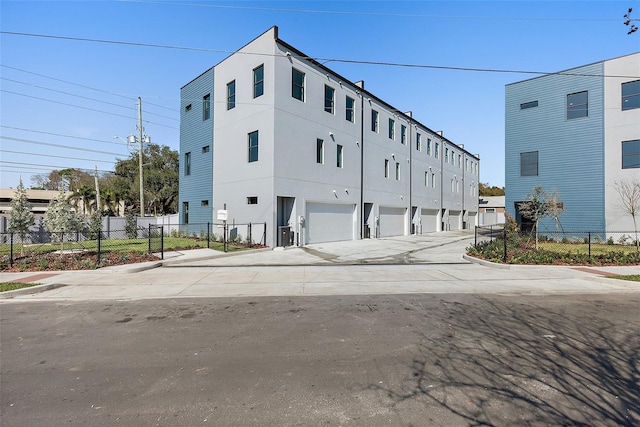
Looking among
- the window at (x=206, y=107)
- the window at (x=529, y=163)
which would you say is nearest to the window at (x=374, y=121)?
the window at (x=529, y=163)

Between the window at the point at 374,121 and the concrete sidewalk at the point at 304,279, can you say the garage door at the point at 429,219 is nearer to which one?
the window at the point at 374,121

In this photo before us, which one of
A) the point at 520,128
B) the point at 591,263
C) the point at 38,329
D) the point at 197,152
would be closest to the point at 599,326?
the point at 591,263

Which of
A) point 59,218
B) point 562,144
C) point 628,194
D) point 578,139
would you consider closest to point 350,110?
point 562,144

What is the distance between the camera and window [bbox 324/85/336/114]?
72.9ft

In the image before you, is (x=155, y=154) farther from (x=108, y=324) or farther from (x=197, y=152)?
(x=108, y=324)

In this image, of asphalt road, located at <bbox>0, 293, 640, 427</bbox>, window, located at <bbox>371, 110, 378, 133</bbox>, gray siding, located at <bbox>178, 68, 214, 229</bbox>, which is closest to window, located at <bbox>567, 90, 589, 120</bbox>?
window, located at <bbox>371, 110, 378, 133</bbox>

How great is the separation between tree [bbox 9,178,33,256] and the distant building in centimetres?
2948

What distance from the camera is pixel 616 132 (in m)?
20.1

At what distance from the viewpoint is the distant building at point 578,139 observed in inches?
780

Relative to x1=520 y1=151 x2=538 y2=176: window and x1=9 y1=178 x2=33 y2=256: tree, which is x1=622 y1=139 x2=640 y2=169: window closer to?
x1=520 y1=151 x2=538 y2=176: window

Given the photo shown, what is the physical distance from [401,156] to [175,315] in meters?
28.3

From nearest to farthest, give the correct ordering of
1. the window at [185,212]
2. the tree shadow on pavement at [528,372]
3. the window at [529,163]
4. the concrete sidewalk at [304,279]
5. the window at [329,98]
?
the tree shadow on pavement at [528,372]
the concrete sidewalk at [304,279]
the window at [329,98]
the window at [529,163]
the window at [185,212]

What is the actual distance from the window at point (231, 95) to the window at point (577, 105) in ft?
77.2

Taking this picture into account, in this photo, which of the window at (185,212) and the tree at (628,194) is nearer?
the tree at (628,194)
